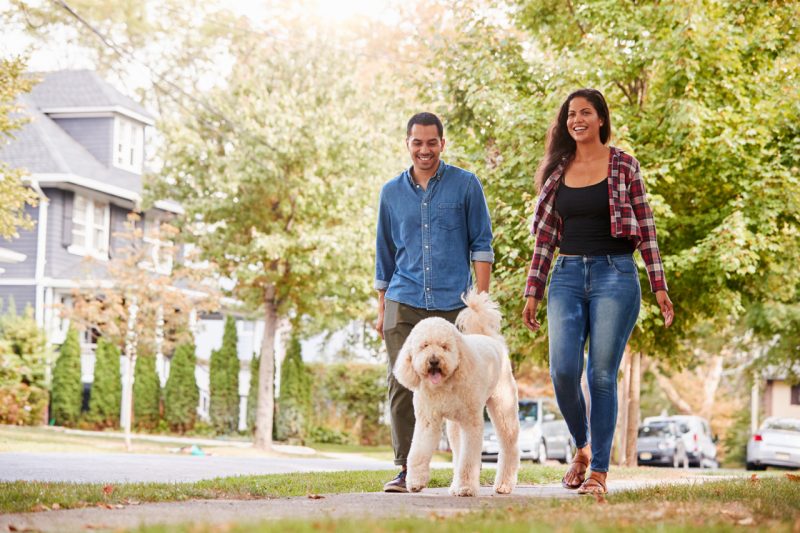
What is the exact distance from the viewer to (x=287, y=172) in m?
23.9

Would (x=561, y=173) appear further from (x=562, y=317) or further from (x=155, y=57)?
(x=155, y=57)

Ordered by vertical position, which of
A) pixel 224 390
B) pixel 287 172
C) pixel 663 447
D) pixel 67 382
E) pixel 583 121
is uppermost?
pixel 287 172

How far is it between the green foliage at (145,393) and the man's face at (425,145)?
23.3m

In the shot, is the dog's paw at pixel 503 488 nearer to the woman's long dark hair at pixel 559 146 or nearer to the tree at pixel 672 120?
the woman's long dark hair at pixel 559 146

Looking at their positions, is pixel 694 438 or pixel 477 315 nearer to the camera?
pixel 477 315

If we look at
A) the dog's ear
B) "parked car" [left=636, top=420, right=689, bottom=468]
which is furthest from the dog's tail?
"parked car" [left=636, top=420, right=689, bottom=468]

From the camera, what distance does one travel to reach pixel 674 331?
16875mm

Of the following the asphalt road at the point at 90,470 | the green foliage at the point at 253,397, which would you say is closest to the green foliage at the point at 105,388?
the green foliage at the point at 253,397

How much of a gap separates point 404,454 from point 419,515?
75.1 inches

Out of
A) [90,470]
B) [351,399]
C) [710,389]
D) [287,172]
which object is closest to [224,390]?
[351,399]

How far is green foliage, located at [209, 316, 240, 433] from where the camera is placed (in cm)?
3027

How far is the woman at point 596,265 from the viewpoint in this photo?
674 cm

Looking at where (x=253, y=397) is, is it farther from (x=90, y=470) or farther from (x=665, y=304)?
(x=665, y=304)

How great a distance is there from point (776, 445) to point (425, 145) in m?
23.1
